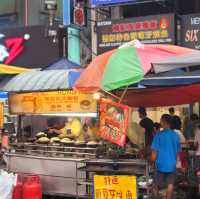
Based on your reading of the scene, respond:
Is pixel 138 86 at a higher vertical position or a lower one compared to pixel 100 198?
higher

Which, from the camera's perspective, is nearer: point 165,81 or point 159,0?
point 165,81

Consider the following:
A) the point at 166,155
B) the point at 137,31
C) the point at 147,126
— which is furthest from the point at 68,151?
the point at 137,31

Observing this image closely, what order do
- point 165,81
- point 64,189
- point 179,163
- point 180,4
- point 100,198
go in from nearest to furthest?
point 100,198 < point 165,81 < point 64,189 < point 179,163 < point 180,4

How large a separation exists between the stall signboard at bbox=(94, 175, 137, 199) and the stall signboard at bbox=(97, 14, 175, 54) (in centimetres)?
652

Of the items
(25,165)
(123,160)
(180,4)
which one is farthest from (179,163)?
(180,4)

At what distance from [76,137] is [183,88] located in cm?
214

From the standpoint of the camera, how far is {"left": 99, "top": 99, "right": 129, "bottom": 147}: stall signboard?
765cm

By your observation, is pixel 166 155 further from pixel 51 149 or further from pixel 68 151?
pixel 51 149

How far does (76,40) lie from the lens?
54.6 ft

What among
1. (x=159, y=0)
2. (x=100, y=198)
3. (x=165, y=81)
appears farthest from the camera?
(x=159, y=0)

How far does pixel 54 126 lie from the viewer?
10.9 m

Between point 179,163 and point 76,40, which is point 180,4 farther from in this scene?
point 179,163

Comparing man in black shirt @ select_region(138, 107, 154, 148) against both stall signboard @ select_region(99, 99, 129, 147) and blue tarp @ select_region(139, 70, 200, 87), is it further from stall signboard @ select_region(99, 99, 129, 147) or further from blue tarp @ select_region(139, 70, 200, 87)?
stall signboard @ select_region(99, 99, 129, 147)

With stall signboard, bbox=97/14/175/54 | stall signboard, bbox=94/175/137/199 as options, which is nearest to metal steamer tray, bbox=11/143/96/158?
stall signboard, bbox=94/175/137/199
